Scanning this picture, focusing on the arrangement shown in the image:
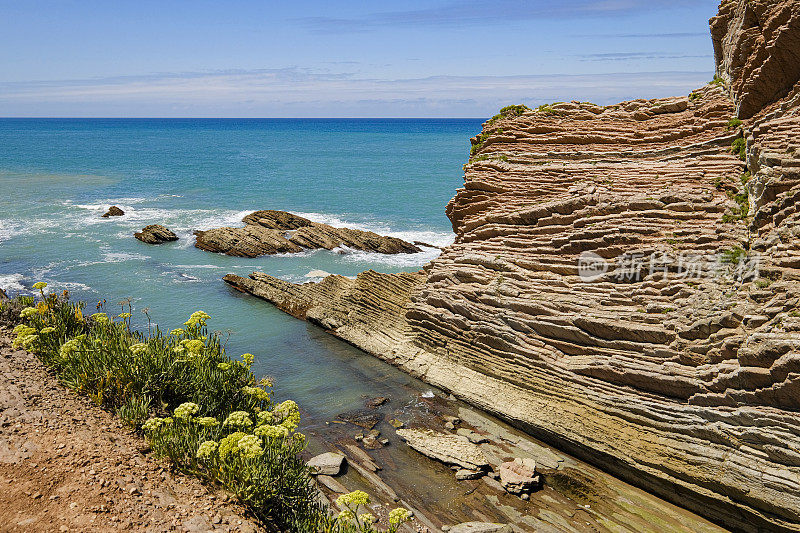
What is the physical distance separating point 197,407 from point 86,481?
94.8 inches

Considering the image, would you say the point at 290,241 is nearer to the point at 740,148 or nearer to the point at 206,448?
the point at 740,148

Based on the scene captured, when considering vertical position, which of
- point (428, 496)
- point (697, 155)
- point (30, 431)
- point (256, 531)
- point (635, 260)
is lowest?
point (428, 496)

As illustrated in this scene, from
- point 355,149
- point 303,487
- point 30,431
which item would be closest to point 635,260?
point 303,487

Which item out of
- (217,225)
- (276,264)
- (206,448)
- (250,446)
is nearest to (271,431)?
(250,446)

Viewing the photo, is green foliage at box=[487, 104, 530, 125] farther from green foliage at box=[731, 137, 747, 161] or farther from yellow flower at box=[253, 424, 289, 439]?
yellow flower at box=[253, 424, 289, 439]

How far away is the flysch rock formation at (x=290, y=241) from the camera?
133 ft

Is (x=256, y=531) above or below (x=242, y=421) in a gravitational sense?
below

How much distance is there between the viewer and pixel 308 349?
24578mm

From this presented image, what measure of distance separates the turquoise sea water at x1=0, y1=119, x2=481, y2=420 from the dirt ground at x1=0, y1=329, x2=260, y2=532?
7.62 m

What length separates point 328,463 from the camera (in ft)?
51.8

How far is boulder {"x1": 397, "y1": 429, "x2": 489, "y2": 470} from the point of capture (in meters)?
16.2

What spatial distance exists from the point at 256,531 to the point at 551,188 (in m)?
15.9

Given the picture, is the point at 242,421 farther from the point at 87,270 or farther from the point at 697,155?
the point at 87,270
